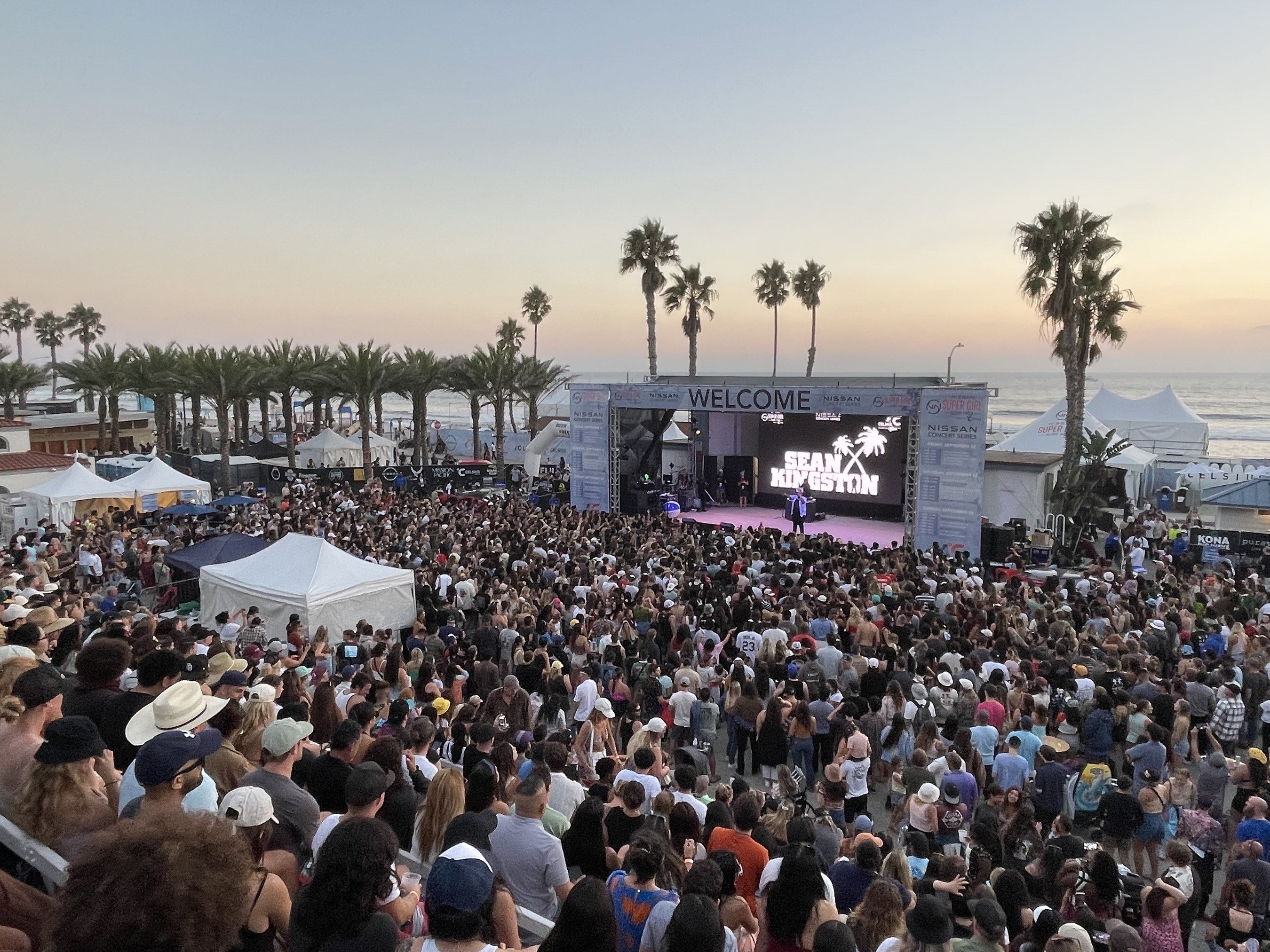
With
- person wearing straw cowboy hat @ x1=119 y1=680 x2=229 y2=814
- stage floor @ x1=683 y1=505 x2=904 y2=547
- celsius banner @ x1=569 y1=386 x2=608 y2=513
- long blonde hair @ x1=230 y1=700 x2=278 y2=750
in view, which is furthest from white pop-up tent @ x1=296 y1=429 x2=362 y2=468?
person wearing straw cowboy hat @ x1=119 y1=680 x2=229 y2=814

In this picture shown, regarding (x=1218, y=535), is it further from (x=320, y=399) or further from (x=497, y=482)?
(x=320, y=399)

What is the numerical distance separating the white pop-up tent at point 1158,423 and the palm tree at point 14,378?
182ft

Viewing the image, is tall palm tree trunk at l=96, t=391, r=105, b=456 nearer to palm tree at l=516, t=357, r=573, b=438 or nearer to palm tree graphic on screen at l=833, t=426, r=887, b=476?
palm tree at l=516, t=357, r=573, b=438

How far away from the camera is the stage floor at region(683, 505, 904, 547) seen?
23.3m

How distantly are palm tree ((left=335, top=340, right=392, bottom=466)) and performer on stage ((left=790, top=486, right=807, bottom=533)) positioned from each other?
63.3 ft

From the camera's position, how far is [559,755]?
16.7ft

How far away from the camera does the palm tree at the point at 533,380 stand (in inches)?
1518

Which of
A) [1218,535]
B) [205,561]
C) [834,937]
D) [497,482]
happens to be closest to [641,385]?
[497,482]

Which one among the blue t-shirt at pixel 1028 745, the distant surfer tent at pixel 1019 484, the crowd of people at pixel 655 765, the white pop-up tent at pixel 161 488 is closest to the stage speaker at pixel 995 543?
the distant surfer tent at pixel 1019 484

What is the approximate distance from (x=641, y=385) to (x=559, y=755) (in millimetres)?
19945

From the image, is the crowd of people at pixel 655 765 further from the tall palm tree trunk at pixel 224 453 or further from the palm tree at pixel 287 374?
the palm tree at pixel 287 374

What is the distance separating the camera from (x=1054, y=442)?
28.3m

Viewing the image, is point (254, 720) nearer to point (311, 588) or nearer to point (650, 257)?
point (311, 588)

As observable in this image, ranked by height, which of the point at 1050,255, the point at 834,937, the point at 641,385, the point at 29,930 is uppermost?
the point at 1050,255
